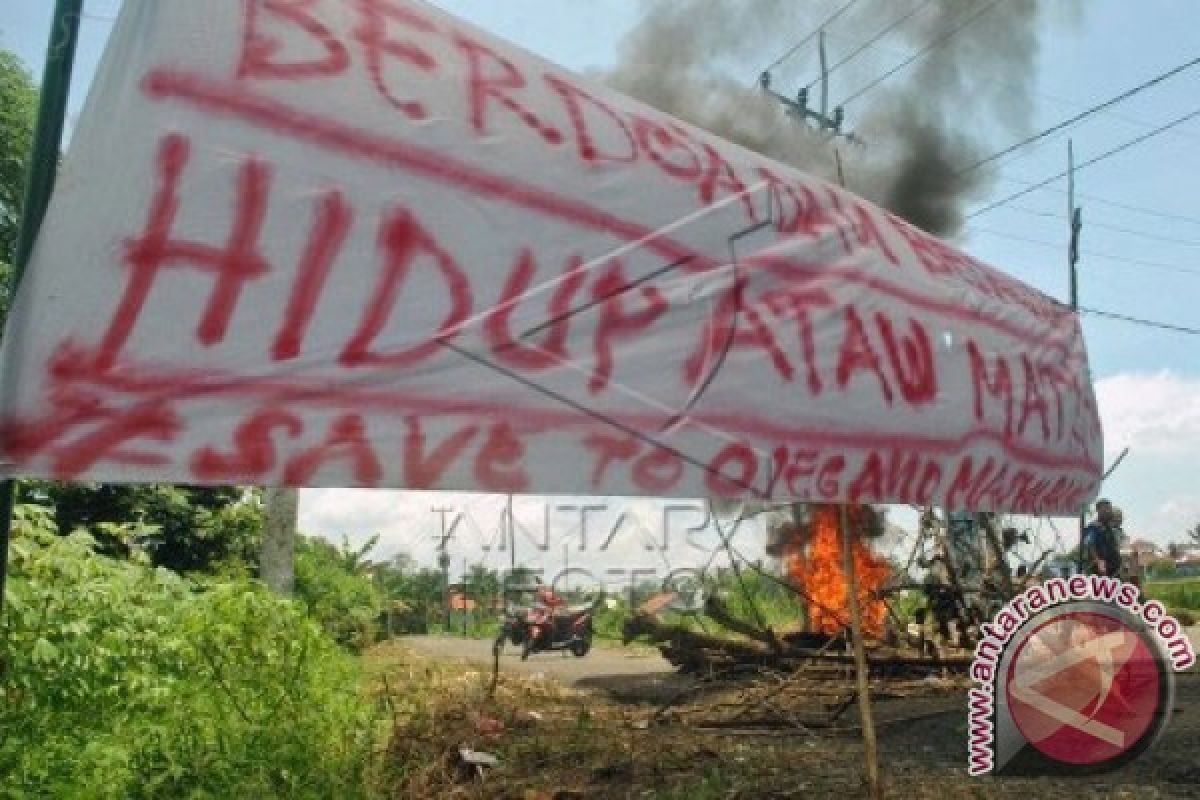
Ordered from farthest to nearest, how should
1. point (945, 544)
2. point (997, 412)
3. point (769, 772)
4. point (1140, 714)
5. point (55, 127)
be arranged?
point (945, 544) < point (1140, 714) < point (769, 772) < point (997, 412) < point (55, 127)

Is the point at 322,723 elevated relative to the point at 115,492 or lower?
lower

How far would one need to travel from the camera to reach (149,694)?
457 centimetres

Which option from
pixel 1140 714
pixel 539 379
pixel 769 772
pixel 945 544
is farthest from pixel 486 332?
pixel 945 544

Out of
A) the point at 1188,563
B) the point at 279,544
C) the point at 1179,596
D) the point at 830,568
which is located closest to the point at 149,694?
the point at 279,544

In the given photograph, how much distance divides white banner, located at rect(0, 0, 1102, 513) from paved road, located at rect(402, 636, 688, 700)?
7597mm

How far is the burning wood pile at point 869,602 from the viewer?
8.43 m

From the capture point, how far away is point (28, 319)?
1.69m

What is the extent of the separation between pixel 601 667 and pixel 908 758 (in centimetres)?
894

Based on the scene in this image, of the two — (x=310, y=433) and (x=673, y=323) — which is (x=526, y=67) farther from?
(x=310, y=433)

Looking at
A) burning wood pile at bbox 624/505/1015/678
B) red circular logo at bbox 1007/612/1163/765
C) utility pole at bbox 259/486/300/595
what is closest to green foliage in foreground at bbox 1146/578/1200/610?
burning wood pile at bbox 624/505/1015/678

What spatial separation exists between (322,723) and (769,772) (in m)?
2.50

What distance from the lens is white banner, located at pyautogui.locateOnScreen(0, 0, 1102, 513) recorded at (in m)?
1.76

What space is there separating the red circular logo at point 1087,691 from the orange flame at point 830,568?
85.8 inches

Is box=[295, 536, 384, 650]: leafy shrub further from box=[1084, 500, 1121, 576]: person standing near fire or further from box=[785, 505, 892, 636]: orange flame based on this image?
box=[1084, 500, 1121, 576]: person standing near fire
